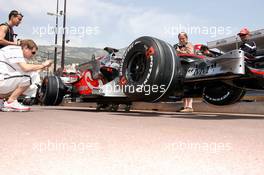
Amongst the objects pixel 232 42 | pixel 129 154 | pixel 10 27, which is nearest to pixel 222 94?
pixel 10 27

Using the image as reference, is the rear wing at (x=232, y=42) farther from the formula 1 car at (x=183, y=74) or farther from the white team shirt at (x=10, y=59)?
the white team shirt at (x=10, y=59)

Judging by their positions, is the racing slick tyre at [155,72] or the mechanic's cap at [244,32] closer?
the racing slick tyre at [155,72]

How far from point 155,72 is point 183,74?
1.68 feet

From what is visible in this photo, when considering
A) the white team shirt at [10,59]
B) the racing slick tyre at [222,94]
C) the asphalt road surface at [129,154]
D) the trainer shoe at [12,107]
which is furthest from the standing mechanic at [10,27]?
the asphalt road surface at [129,154]

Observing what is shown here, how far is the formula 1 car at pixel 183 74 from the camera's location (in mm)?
4588

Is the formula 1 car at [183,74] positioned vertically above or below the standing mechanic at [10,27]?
below

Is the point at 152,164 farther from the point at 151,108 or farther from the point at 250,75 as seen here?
the point at 151,108

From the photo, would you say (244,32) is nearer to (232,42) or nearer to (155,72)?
(155,72)

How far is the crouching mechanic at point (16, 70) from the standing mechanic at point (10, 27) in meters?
0.19

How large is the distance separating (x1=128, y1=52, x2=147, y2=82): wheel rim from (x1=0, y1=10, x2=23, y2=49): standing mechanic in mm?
1900

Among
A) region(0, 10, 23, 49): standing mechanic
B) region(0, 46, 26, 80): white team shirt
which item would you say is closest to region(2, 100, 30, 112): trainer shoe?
region(0, 46, 26, 80): white team shirt

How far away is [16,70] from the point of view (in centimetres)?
559

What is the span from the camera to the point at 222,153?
187 cm

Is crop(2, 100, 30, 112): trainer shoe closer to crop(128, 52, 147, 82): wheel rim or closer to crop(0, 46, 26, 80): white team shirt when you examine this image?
crop(0, 46, 26, 80): white team shirt
